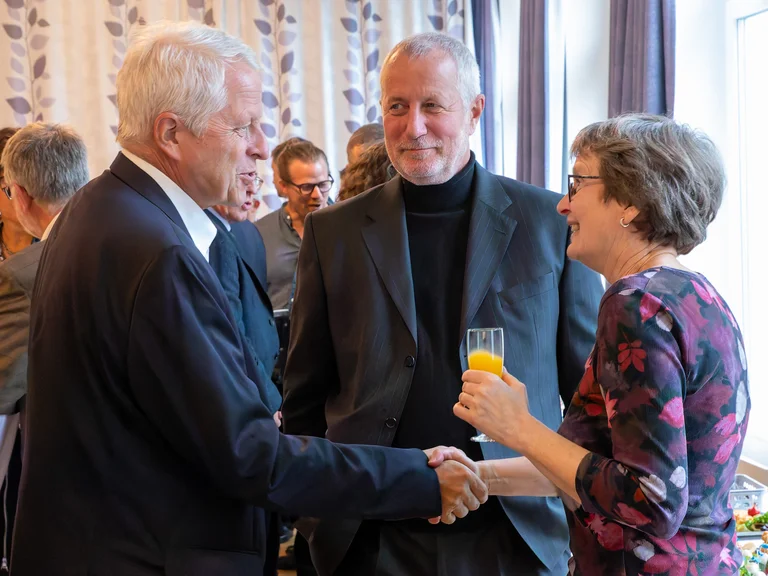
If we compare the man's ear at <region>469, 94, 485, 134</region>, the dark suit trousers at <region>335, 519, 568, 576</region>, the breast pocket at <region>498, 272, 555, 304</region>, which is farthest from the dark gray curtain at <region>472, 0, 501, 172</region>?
the dark suit trousers at <region>335, 519, 568, 576</region>

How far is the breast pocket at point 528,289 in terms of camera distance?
208 centimetres

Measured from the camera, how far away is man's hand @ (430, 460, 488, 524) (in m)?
1.76

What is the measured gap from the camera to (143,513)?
4.74 feet

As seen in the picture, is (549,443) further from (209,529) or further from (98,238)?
(98,238)

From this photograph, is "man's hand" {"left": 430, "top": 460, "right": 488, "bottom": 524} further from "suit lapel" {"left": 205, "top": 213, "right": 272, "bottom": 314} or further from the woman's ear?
"suit lapel" {"left": 205, "top": 213, "right": 272, "bottom": 314}

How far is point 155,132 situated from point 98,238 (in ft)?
0.90

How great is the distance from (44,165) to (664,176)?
2.08 metres

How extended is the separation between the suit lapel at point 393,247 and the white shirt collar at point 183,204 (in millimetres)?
575

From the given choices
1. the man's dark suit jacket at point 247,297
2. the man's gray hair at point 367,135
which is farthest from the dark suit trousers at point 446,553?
the man's gray hair at point 367,135

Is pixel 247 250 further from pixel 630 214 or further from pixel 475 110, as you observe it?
pixel 630 214

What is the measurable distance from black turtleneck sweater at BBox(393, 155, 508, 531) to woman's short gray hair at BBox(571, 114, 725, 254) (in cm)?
58

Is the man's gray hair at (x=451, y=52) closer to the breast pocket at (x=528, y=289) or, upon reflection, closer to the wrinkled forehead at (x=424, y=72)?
the wrinkled forehead at (x=424, y=72)

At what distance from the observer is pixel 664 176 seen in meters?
1.59

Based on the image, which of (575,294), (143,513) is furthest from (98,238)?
(575,294)
